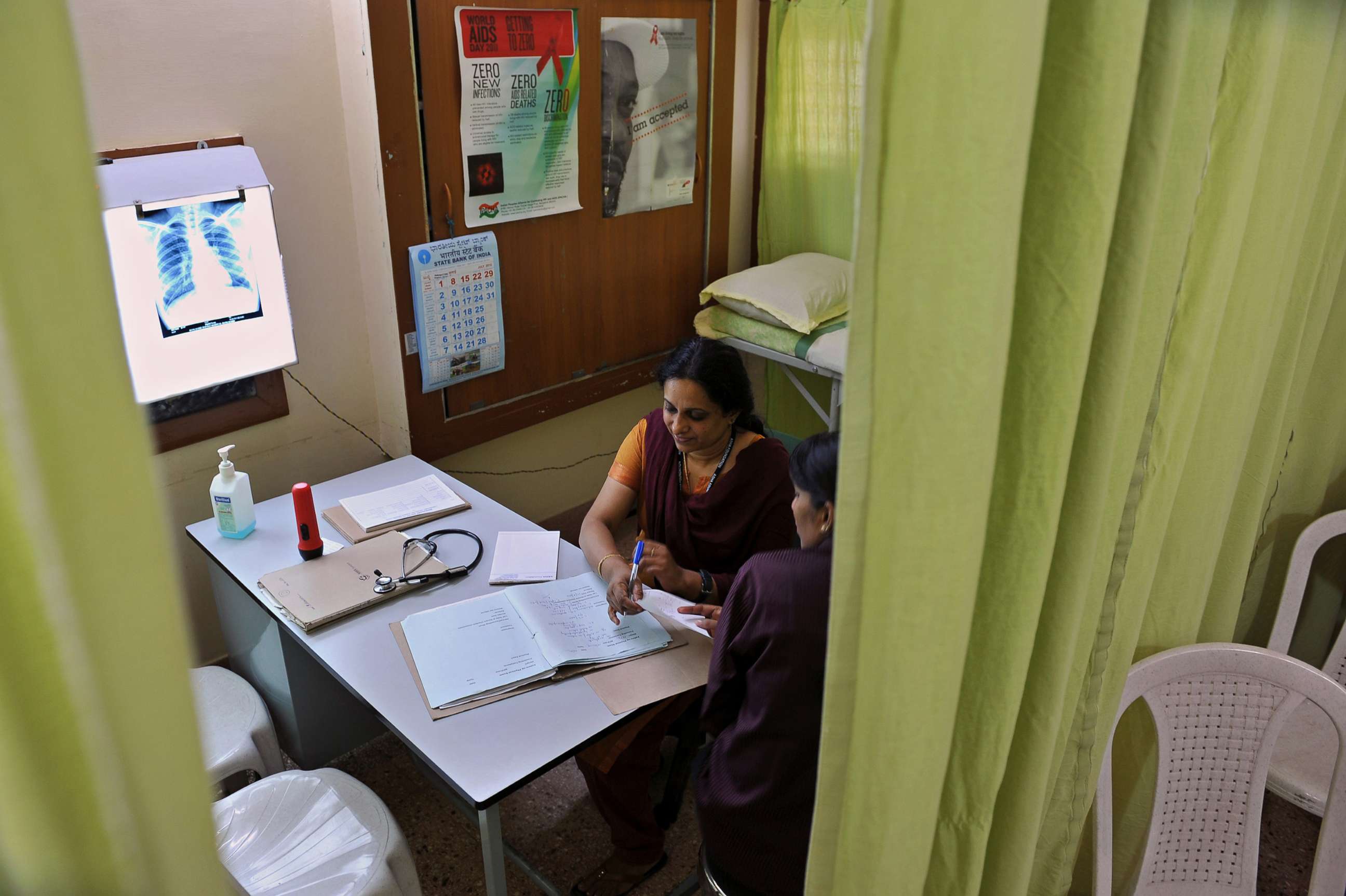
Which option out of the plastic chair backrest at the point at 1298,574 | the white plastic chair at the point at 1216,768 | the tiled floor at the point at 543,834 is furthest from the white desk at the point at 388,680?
the plastic chair backrest at the point at 1298,574

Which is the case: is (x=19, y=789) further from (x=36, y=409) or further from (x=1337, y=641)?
(x=1337, y=641)

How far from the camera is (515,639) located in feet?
5.88

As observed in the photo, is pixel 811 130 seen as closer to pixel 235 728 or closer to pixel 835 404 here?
pixel 835 404

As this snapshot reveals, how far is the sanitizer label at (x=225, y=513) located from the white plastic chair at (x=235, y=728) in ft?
1.05

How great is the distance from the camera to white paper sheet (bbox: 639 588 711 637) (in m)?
1.79

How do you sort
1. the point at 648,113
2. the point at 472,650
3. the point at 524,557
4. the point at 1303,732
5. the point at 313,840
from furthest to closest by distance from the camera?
the point at 648,113, the point at 524,557, the point at 1303,732, the point at 472,650, the point at 313,840

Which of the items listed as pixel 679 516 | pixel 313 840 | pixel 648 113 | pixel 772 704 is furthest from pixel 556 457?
pixel 772 704

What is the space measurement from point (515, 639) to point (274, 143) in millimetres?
1348

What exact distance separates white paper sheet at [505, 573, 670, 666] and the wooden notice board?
90 centimetres

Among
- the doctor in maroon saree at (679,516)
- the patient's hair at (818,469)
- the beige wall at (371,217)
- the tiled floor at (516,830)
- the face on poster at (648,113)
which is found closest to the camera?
the patient's hair at (818,469)

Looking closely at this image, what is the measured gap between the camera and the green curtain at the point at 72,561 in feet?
1.19

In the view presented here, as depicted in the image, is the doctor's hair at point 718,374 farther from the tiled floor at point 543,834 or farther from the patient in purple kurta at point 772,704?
the tiled floor at point 543,834

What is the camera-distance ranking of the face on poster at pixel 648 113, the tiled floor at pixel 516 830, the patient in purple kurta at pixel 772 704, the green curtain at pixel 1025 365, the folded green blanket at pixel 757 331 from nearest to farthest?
the green curtain at pixel 1025 365
the patient in purple kurta at pixel 772 704
the tiled floor at pixel 516 830
the face on poster at pixel 648 113
the folded green blanket at pixel 757 331

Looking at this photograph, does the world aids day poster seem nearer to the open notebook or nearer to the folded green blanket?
the folded green blanket
